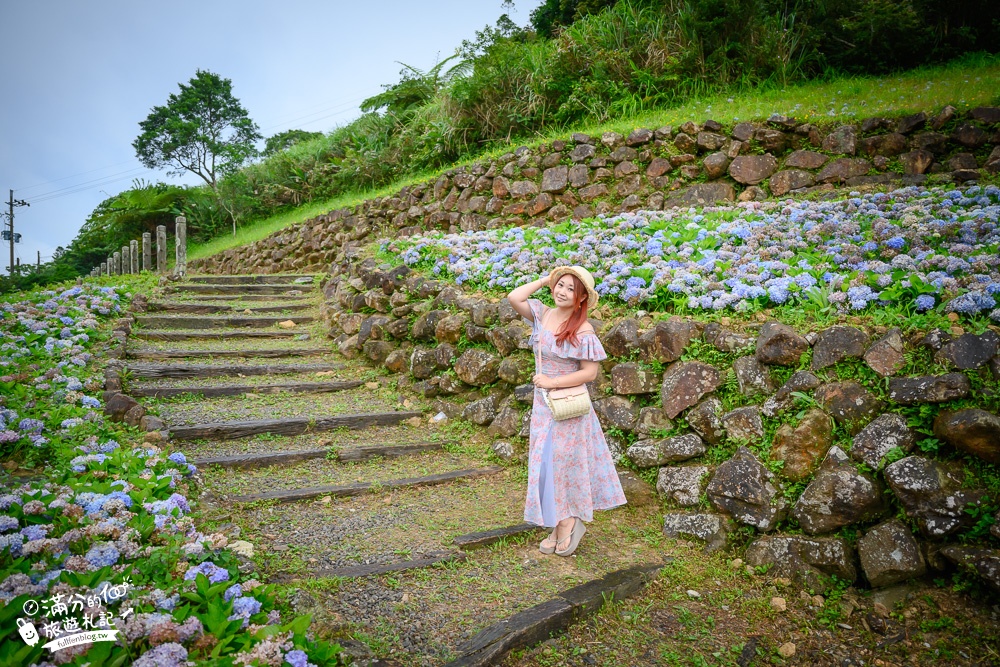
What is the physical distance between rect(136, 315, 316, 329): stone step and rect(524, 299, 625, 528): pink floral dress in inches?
206

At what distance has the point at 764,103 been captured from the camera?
309 inches

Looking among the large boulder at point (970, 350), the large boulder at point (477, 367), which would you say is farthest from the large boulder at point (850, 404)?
the large boulder at point (477, 367)

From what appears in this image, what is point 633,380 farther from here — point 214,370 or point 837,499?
point 214,370

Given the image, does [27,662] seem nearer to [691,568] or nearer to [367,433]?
[691,568]

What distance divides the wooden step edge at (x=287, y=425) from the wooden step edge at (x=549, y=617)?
2568 mm

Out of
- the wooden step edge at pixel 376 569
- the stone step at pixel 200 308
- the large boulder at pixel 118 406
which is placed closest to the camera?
the wooden step edge at pixel 376 569

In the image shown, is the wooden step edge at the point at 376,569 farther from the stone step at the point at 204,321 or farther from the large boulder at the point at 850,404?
the stone step at the point at 204,321

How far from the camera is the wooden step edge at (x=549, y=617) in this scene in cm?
239

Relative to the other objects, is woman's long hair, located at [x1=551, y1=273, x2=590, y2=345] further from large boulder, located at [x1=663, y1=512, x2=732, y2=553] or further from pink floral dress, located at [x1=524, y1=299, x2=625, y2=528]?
large boulder, located at [x1=663, y1=512, x2=732, y2=553]

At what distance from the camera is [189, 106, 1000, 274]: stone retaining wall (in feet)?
20.0

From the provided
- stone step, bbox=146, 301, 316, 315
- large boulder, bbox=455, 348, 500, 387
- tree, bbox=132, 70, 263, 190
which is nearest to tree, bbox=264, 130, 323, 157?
tree, bbox=132, 70, 263, 190

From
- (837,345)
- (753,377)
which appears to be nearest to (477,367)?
(753,377)

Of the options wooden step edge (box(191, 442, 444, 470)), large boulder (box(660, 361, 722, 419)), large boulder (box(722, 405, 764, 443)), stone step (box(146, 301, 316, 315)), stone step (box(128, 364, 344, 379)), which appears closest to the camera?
large boulder (box(722, 405, 764, 443))

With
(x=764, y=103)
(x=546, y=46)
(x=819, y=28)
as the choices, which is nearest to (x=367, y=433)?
(x=764, y=103)
